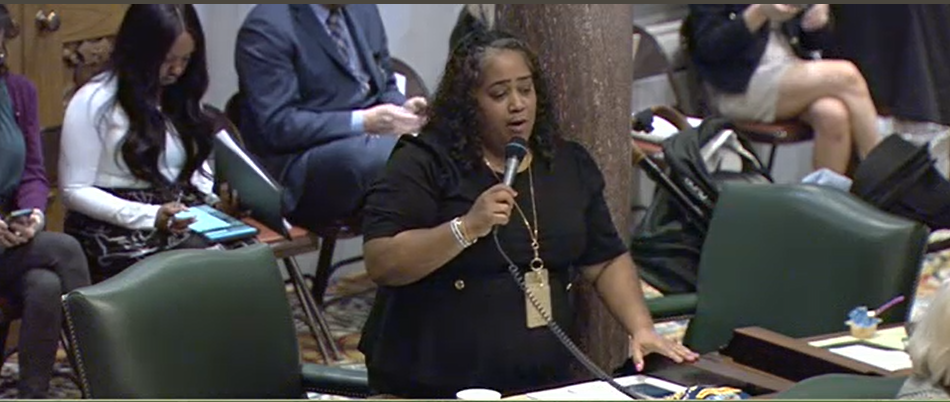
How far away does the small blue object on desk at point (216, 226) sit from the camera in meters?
5.03

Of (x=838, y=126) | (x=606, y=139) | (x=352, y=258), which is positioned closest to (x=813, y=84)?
(x=838, y=126)

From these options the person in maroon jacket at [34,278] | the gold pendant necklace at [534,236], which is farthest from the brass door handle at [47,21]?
the gold pendant necklace at [534,236]

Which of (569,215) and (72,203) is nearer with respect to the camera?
(569,215)

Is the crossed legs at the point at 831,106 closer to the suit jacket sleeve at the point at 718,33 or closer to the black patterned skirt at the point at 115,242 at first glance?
the suit jacket sleeve at the point at 718,33

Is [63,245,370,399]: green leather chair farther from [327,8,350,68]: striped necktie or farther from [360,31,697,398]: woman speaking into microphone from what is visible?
[327,8,350,68]: striped necktie

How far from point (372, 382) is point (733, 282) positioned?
3.42 ft

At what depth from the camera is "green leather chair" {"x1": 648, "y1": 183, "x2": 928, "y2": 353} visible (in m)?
4.12

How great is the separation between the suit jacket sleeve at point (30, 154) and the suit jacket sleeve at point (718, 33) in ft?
9.41

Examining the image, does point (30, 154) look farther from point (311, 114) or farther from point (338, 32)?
point (338, 32)

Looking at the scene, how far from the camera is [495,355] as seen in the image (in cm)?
379

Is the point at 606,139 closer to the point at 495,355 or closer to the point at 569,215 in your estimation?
the point at 569,215

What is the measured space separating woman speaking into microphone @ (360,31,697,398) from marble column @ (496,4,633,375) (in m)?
0.43

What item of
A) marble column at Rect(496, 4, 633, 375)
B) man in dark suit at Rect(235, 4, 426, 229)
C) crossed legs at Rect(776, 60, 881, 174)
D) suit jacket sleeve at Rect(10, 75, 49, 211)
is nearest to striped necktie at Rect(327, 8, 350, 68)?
man in dark suit at Rect(235, 4, 426, 229)

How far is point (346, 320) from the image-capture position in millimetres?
6184
